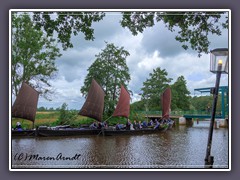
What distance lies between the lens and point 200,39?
5.39 m

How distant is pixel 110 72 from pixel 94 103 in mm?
1501

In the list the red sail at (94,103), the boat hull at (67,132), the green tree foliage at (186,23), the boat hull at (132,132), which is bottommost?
the boat hull at (132,132)

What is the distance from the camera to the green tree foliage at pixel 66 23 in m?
5.03

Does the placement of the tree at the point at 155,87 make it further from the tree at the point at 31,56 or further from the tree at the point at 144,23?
the tree at the point at 31,56

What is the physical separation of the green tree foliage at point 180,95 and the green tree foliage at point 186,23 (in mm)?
800

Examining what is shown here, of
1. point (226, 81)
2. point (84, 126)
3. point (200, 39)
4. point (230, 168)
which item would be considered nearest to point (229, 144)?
point (230, 168)

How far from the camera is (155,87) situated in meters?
6.28

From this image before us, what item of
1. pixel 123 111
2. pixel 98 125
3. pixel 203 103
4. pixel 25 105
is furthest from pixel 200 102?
pixel 98 125

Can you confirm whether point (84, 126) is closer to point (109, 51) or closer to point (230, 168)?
point (109, 51)

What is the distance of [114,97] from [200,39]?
296 centimetres

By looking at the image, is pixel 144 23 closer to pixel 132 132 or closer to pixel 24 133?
pixel 24 133

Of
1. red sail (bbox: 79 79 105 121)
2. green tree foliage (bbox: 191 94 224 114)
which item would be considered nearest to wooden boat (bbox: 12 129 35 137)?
red sail (bbox: 79 79 105 121)

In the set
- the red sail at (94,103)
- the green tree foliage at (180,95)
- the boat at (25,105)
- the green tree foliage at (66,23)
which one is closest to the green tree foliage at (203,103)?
the green tree foliage at (180,95)

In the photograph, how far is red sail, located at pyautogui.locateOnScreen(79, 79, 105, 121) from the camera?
650cm
